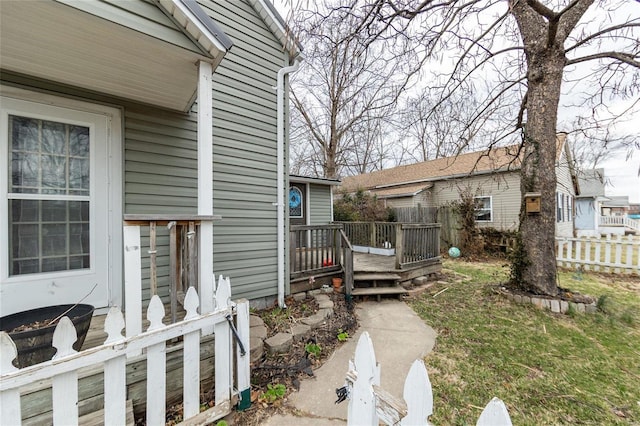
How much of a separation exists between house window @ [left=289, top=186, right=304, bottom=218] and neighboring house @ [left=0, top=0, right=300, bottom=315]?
3972 mm

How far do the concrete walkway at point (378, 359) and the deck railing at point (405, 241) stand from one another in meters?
1.39

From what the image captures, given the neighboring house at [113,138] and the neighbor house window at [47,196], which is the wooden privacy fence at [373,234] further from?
the neighbor house window at [47,196]

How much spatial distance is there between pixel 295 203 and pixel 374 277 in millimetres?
3926

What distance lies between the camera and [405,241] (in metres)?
6.05

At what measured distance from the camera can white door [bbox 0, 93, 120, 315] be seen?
254 cm

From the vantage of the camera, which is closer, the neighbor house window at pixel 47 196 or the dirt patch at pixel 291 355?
the dirt patch at pixel 291 355

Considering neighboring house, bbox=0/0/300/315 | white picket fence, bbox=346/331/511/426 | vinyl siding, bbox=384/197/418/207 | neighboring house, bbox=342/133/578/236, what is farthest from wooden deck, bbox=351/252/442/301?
vinyl siding, bbox=384/197/418/207

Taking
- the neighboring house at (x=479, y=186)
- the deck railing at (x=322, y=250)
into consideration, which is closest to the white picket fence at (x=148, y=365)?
the deck railing at (x=322, y=250)

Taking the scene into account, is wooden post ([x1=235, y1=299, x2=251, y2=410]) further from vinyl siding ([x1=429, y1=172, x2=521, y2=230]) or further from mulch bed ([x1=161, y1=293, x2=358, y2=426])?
vinyl siding ([x1=429, y1=172, x2=521, y2=230])

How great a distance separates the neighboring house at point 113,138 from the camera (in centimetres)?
209

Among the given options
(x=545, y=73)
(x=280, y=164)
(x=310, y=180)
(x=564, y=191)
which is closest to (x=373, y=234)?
(x=310, y=180)

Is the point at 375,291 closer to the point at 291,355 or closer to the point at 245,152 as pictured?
the point at 291,355

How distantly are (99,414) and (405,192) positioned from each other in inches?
541

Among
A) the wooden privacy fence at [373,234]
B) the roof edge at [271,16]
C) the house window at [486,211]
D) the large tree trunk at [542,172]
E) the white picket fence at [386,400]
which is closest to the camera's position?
the white picket fence at [386,400]
